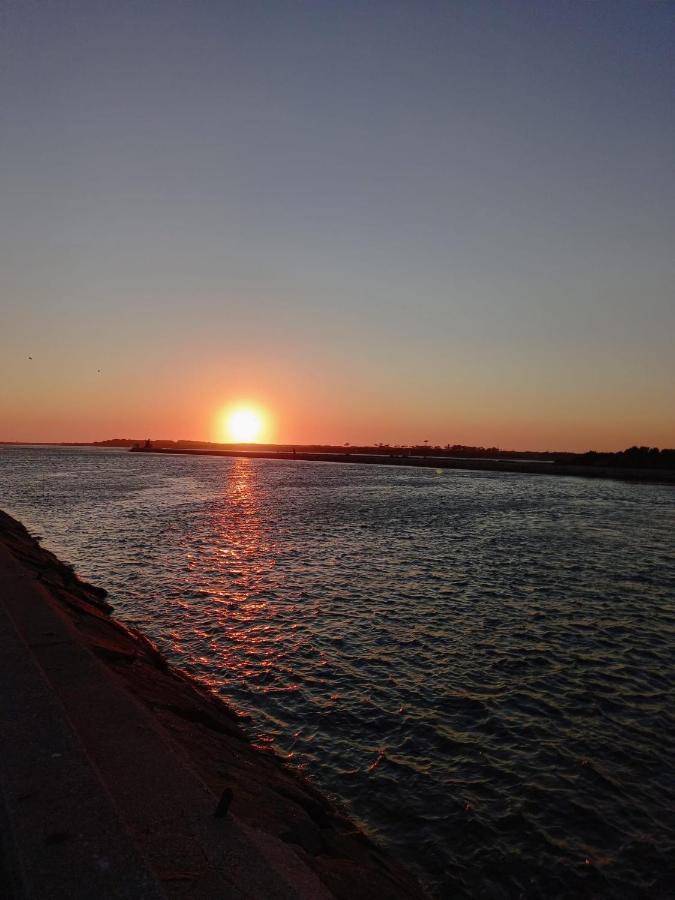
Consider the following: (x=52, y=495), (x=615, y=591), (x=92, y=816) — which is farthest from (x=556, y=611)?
(x=52, y=495)

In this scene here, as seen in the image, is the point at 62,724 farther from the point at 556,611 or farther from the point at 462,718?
the point at 556,611

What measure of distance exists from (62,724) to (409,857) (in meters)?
4.95

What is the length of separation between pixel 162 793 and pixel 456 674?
9.21m

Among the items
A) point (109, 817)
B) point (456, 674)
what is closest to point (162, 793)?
point (109, 817)

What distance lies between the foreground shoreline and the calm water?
132cm

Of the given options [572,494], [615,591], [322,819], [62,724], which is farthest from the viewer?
[572,494]

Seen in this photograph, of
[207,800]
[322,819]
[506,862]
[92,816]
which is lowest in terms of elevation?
[506,862]

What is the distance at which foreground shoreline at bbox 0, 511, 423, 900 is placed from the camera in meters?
3.87

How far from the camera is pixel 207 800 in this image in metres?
4.91

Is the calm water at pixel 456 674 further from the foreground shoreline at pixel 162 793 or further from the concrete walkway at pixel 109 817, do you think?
the concrete walkway at pixel 109 817

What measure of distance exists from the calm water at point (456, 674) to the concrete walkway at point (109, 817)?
12.4 ft

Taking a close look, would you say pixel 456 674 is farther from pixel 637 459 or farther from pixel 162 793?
pixel 637 459

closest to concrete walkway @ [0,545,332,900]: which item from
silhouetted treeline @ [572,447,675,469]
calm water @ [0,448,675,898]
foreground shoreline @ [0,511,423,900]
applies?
foreground shoreline @ [0,511,423,900]

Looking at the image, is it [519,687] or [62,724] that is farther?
[519,687]
